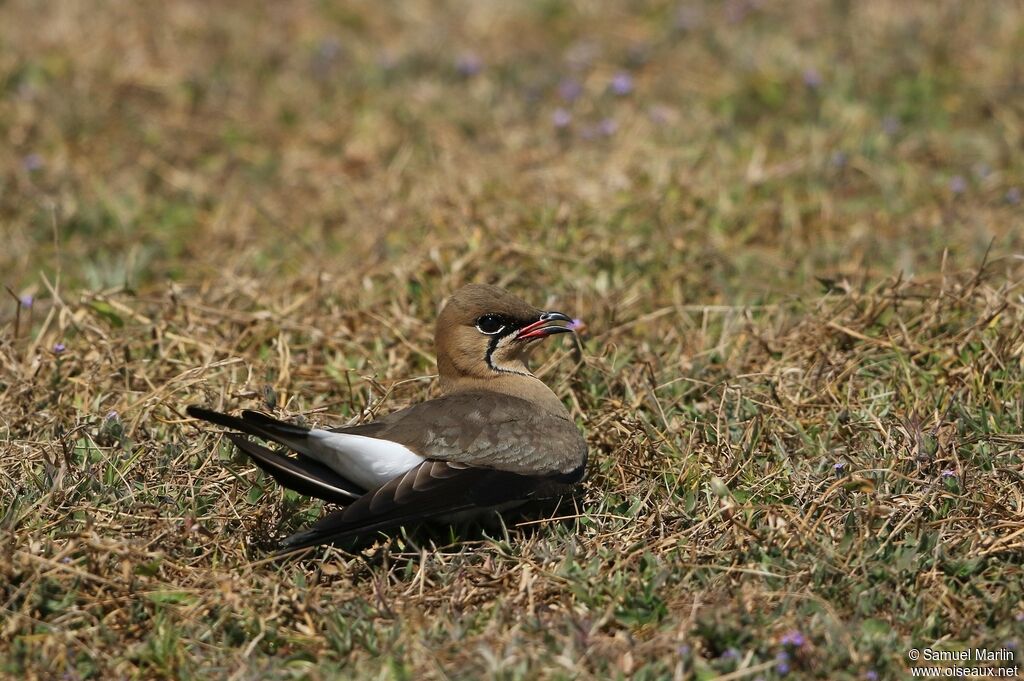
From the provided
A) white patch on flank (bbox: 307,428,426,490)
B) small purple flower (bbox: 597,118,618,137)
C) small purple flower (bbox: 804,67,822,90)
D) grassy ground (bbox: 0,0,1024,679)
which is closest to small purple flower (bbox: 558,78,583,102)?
grassy ground (bbox: 0,0,1024,679)

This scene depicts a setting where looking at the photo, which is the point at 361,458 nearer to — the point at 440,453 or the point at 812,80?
the point at 440,453

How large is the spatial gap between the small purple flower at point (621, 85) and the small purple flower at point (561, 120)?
46 cm

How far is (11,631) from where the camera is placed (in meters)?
4.55

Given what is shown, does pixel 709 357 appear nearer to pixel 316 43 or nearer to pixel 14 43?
pixel 316 43

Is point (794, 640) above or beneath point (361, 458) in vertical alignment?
beneath

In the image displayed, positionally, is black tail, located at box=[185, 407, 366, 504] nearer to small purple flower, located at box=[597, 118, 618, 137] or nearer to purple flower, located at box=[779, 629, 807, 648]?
purple flower, located at box=[779, 629, 807, 648]

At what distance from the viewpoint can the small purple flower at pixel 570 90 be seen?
9789 mm

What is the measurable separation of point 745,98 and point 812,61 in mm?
726

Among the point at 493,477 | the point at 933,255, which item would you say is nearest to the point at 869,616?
the point at 493,477

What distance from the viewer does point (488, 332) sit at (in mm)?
6023

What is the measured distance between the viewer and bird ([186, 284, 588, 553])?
4.95 meters

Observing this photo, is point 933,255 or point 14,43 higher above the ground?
point 14,43

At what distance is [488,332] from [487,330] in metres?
0.01

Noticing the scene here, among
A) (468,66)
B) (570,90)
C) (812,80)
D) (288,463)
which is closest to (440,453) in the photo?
(288,463)
